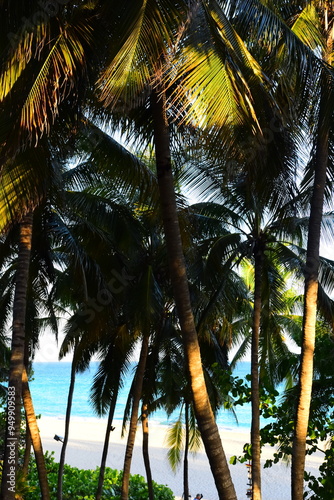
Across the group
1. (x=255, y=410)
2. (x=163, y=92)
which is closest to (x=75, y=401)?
(x=255, y=410)

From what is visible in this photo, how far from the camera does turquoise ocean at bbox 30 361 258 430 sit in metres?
61.2

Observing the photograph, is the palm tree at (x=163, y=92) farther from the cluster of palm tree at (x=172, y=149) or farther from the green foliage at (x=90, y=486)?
the green foliage at (x=90, y=486)

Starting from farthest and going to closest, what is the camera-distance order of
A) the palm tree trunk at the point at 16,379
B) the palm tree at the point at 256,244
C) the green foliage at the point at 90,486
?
1. the green foliage at the point at 90,486
2. the palm tree at the point at 256,244
3. the palm tree trunk at the point at 16,379

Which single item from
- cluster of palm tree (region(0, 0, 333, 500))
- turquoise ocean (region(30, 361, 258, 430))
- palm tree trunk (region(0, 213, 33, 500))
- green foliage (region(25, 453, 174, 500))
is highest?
turquoise ocean (region(30, 361, 258, 430))

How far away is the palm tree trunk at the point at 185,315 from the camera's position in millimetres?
6277

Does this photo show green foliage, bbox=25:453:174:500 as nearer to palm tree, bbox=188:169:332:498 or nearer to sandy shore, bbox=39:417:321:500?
sandy shore, bbox=39:417:321:500

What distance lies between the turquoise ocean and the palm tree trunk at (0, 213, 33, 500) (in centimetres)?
4069

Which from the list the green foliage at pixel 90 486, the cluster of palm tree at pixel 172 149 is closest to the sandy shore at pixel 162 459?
the green foliage at pixel 90 486

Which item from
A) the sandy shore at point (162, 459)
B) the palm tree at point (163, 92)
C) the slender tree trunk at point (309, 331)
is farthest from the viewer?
the sandy shore at point (162, 459)

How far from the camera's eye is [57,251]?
15586 millimetres


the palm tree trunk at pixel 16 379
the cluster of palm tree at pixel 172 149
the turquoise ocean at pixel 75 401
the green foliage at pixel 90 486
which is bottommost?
the green foliage at pixel 90 486

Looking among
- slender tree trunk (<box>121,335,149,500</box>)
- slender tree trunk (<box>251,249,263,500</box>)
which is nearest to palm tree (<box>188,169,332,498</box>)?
slender tree trunk (<box>251,249,263,500</box>)

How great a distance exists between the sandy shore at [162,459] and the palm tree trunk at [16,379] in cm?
1243

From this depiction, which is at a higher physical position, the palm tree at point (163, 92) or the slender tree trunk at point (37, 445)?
the palm tree at point (163, 92)
